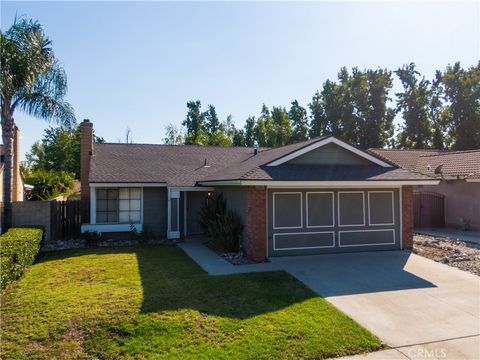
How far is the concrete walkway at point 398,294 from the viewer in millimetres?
5953

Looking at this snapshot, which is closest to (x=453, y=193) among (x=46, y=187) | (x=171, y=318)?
(x=171, y=318)

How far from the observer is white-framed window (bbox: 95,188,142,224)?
50.2 ft

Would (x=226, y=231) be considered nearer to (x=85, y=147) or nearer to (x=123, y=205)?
(x=123, y=205)

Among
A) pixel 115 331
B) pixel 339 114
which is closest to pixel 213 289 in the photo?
pixel 115 331

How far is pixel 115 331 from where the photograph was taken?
6.03m

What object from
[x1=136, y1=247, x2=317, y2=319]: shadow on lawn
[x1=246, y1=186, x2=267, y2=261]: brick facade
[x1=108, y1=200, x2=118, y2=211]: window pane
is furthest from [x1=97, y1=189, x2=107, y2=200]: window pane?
[x1=246, y1=186, x2=267, y2=261]: brick facade

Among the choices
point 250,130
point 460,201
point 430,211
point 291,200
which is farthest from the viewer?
point 250,130

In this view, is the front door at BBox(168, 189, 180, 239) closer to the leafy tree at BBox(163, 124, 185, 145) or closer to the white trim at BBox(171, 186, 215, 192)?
the white trim at BBox(171, 186, 215, 192)

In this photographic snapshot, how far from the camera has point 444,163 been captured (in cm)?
2084

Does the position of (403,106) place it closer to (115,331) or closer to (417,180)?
(417,180)

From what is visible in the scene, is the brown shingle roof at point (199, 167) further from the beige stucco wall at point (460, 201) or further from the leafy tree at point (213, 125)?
the leafy tree at point (213, 125)

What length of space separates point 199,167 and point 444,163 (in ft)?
46.4

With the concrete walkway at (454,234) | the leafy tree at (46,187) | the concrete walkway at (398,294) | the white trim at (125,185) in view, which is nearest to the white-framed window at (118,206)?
the white trim at (125,185)

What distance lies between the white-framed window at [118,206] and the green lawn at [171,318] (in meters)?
5.78
